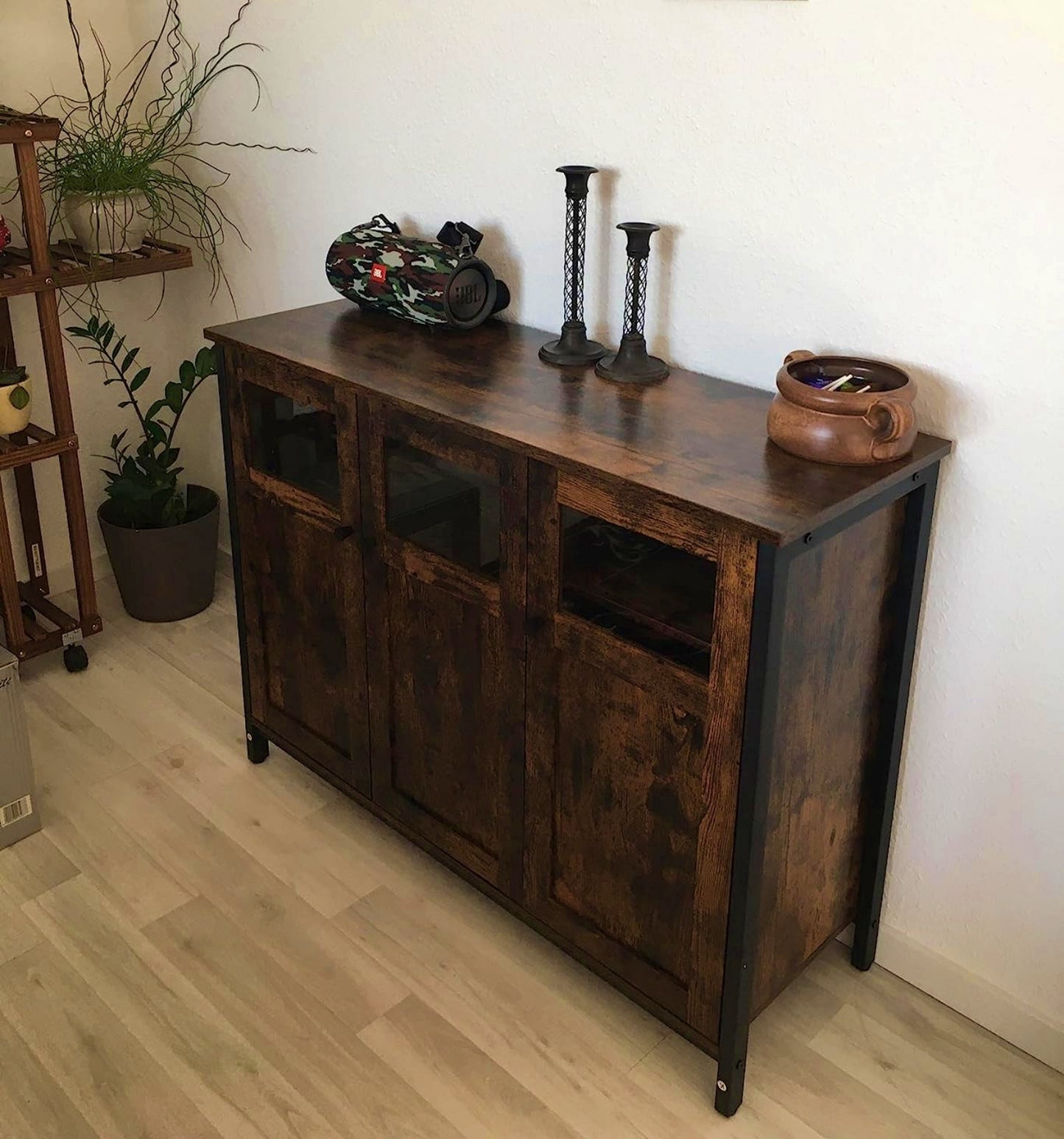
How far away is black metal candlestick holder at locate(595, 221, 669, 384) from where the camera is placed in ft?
5.96

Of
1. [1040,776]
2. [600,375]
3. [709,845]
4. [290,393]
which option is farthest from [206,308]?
[1040,776]

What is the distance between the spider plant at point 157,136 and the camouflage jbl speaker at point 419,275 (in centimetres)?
52

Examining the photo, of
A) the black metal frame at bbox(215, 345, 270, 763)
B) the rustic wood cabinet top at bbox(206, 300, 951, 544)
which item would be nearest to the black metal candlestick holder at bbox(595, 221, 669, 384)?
the rustic wood cabinet top at bbox(206, 300, 951, 544)

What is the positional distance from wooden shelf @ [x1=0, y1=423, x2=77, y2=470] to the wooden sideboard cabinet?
0.63 m

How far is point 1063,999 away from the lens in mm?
1786

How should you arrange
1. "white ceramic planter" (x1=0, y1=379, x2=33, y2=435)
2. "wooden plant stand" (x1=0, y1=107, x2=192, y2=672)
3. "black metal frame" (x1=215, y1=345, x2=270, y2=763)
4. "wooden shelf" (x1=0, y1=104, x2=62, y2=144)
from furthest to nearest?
"white ceramic planter" (x1=0, y1=379, x2=33, y2=435) < "wooden plant stand" (x1=0, y1=107, x2=192, y2=672) < "wooden shelf" (x1=0, y1=104, x2=62, y2=144) < "black metal frame" (x1=215, y1=345, x2=270, y2=763)

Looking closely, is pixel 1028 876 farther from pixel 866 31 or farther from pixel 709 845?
pixel 866 31

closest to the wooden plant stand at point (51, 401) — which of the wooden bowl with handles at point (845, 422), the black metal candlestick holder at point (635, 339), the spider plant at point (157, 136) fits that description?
the spider plant at point (157, 136)

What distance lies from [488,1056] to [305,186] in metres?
1.75

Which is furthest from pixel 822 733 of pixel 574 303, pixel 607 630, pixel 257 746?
pixel 257 746

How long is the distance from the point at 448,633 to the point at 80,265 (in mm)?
1315

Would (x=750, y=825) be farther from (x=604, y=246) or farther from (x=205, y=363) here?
(x=205, y=363)

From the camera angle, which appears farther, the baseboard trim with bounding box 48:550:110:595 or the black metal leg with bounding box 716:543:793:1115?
the baseboard trim with bounding box 48:550:110:595

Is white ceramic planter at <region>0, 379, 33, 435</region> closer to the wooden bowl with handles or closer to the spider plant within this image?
the spider plant
